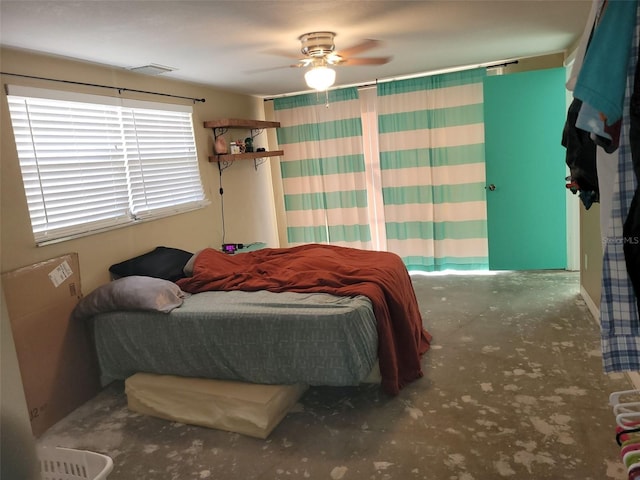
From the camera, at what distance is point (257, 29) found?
278cm

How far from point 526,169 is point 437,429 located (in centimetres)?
316

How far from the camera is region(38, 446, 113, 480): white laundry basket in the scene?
167cm

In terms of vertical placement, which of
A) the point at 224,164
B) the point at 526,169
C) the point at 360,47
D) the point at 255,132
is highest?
the point at 360,47

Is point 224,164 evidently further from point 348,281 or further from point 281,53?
point 348,281

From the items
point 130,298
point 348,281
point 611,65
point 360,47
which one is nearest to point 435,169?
point 360,47

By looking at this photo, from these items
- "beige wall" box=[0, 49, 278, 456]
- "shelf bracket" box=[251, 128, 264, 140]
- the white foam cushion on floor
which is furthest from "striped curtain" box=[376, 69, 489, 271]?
the white foam cushion on floor

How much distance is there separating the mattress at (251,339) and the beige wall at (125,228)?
1.84ft

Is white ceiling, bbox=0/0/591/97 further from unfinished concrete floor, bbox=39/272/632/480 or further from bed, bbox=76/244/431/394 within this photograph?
unfinished concrete floor, bbox=39/272/632/480

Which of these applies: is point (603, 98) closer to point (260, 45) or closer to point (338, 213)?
point (260, 45)

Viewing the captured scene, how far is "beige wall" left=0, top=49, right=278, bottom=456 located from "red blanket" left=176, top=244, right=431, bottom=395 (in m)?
0.55

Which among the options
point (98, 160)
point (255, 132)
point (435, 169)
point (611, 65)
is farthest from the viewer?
point (255, 132)

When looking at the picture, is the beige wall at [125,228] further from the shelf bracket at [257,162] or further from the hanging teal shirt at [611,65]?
the hanging teal shirt at [611,65]

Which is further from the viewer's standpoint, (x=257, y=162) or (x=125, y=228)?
(x=257, y=162)

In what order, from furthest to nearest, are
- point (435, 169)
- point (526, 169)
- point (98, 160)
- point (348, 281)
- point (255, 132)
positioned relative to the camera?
1. point (255, 132)
2. point (435, 169)
3. point (526, 169)
4. point (98, 160)
5. point (348, 281)
